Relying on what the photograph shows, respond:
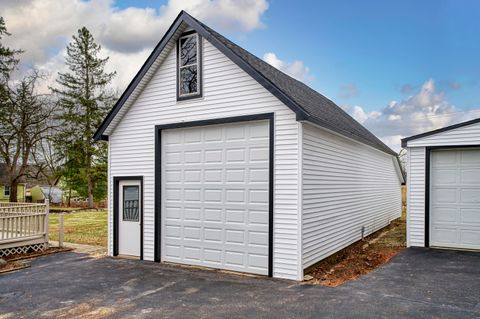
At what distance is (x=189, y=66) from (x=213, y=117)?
58.7 inches

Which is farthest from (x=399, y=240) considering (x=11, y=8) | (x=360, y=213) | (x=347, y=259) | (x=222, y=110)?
(x=11, y=8)

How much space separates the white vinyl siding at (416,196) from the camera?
1010 cm

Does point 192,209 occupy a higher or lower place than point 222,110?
lower

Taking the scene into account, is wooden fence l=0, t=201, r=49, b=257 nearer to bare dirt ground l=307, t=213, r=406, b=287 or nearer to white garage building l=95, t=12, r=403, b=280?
white garage building l=95, t=12, r=403, b=280

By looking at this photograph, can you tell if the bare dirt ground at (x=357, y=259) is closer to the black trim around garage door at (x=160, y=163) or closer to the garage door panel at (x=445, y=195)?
the black trim around garage door at (x=160, y=163)

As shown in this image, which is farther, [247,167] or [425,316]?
[247,167]

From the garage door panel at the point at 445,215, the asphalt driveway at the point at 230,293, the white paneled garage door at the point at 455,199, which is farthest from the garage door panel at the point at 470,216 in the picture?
the asphalt driveway at the point at 230,293

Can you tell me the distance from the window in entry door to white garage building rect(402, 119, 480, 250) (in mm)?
7710

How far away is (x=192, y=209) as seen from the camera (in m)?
8.77

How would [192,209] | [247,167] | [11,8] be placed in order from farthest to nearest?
[11,8] → [192,209] → [247,167]

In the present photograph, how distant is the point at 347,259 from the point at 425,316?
4212 millimetres

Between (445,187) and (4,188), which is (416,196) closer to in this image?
(445,187)

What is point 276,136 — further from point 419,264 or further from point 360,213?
point 360,213

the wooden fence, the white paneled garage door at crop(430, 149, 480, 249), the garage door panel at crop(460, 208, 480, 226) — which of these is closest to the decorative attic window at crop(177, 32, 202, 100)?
the wooden fence
